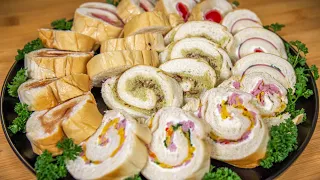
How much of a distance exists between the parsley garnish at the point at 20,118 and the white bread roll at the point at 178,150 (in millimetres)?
976

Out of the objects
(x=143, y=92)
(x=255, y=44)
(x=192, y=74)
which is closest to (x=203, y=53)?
(x=192, y=74)

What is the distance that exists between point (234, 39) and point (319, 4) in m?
1.68

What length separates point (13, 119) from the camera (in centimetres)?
315

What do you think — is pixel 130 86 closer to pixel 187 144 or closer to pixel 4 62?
pixel 187 144

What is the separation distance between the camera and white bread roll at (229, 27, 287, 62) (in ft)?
11.6

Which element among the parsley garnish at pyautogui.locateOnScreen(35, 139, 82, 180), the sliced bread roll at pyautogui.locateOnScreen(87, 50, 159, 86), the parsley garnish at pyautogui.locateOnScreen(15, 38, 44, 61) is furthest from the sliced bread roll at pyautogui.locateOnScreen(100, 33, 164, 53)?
the parsley garnish at pyautogui.locateOnScreen(35, 139, 82, 180)

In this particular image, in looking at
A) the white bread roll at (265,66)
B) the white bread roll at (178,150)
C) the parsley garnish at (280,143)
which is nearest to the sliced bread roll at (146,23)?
the white bread roll at (265,66)

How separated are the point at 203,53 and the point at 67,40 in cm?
113

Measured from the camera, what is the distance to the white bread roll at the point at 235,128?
271cm

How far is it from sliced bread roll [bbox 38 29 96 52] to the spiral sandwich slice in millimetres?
674

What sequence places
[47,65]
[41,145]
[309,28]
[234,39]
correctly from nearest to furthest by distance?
[41,145]
[47,65]
[234,39]
[309,28]

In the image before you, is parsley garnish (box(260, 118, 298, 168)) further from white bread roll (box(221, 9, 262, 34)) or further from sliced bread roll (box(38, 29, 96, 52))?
sliced bread roll (box(38, 29, 96, 52))

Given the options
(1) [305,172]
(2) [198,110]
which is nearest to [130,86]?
(2) [198,110]

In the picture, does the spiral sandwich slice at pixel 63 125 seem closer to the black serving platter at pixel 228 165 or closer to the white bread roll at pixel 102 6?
the black serving platter at pixel 228 165
